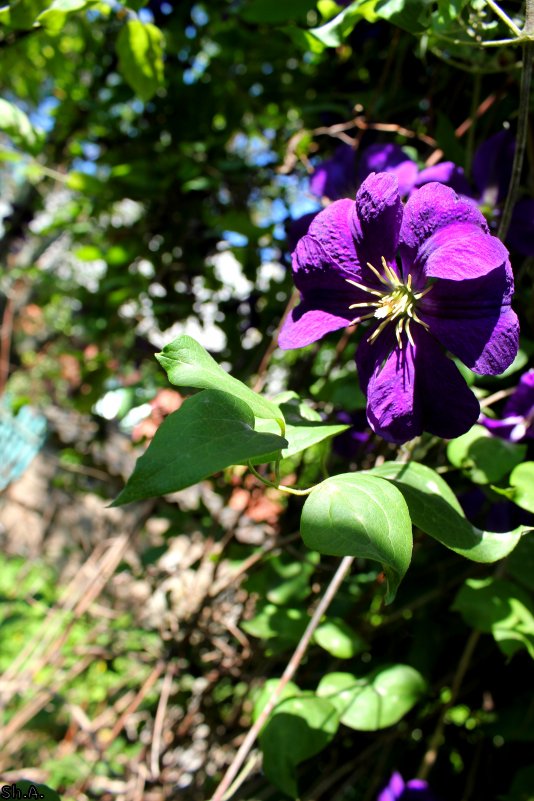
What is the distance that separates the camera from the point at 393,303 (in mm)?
544

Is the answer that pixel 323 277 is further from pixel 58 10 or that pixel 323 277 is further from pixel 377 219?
pixel 58 10

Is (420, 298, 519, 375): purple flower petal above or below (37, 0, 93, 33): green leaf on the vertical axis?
below

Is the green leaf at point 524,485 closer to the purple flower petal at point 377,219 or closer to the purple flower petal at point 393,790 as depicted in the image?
the purple flower petal at point 377,219

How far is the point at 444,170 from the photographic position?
2.26ft

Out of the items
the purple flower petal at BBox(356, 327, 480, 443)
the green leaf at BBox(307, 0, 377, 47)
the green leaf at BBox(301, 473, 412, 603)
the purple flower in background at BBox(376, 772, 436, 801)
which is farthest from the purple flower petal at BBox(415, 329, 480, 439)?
the purple flower in background at BBox(376, 772, 436, 801)

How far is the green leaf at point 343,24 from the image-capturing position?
0.67 metres

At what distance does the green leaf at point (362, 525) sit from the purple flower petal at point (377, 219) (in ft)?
0.69

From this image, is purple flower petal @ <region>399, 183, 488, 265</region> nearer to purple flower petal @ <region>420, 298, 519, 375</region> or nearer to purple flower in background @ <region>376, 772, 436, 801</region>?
purple flower petal @ <region>420, 298, 519, 375</region>

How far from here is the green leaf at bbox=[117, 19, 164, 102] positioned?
3.01 ft

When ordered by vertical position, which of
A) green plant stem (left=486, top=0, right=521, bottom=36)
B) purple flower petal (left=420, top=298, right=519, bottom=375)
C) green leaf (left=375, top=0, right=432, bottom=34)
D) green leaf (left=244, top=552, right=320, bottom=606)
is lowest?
green leaf (left=244, top=552, right=320, bottom=606)

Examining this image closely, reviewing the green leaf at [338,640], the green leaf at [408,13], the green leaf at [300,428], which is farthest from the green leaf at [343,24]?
the green leaf at [338,640]

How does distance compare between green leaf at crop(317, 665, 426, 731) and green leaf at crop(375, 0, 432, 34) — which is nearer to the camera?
green leaf at crop(375, 0, 432, 34)

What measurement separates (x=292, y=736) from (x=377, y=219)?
21.1 inches

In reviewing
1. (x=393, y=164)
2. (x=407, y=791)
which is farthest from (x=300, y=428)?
(x=407, y=791)
